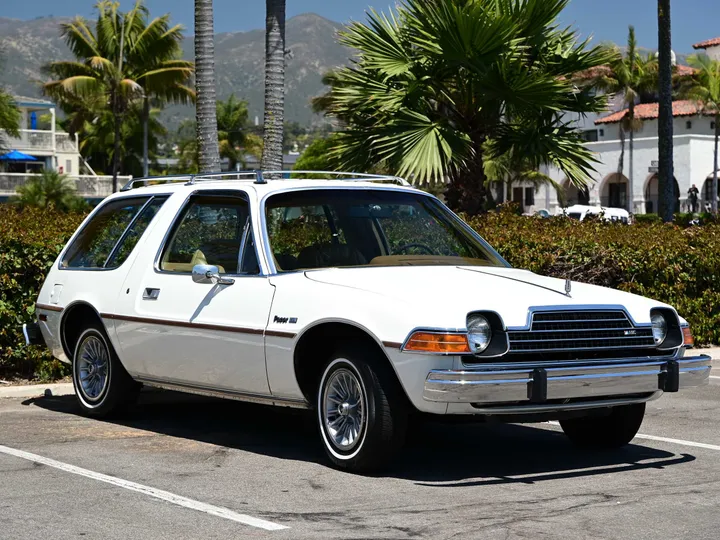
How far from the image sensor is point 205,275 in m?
8.02

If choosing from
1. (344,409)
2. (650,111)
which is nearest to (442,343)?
(344,409)

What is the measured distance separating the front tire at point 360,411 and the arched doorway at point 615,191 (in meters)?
73.3

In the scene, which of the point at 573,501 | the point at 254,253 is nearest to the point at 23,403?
the point at 254,253

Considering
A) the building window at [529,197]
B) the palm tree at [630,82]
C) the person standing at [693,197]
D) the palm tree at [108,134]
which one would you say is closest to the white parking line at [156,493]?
the person standing at [693,197]

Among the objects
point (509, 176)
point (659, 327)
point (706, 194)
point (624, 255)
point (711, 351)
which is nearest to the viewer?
point (659, 327)

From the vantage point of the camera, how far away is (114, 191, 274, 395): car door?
25.5 ft

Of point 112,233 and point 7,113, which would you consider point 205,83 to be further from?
point 7,113

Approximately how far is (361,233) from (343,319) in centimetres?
142

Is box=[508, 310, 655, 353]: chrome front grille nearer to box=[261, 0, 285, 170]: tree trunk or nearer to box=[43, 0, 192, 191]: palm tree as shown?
box=[261, 0, 285, 170]: tree trunk

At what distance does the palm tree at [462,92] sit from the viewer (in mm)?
17141

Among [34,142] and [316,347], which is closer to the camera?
[316,347]

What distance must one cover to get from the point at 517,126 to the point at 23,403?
1018 cm

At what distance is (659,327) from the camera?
7410 mm

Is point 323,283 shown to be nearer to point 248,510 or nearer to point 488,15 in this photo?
point 248,510
